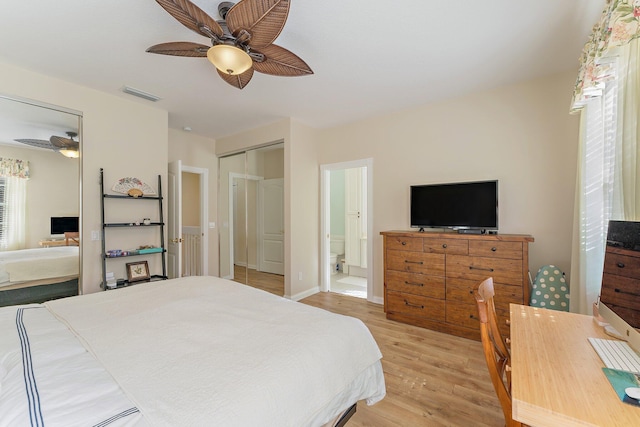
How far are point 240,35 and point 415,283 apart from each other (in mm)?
2954

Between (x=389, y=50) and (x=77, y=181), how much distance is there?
3467 mm

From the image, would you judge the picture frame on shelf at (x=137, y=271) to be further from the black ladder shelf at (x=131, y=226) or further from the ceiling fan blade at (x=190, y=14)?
the ceiling fan blade at (x=190, y=14)

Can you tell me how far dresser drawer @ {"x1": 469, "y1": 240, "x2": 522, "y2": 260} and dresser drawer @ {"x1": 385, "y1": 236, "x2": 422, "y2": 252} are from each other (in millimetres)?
548

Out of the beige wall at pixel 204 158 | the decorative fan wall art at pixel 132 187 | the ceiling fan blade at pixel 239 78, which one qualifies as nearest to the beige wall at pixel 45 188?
the decorative fan wall art at pixel 132 187

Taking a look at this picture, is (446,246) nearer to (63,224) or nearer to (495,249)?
(495,249)

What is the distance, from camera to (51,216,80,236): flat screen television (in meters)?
2.73

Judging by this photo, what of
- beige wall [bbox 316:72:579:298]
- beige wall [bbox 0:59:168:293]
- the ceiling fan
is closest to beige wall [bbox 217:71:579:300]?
beige wall [bbox 316:72:579:298]

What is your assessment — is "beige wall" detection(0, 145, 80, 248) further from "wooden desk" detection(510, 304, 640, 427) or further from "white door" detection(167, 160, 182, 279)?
"wooden desk" detection(510, 304, 640, 427)

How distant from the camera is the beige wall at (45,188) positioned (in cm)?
256

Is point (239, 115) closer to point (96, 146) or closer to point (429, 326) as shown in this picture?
point (96, 146)

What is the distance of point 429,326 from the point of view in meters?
3.04

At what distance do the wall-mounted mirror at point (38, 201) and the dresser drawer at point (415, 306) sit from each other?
361 cm

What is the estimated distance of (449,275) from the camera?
2922 mm

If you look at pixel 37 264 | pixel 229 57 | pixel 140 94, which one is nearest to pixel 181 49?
pixel 229 57
